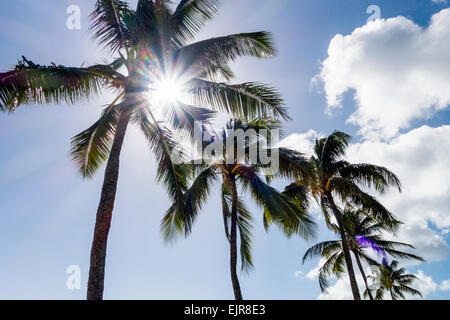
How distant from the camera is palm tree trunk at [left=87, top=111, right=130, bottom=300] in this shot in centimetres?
495

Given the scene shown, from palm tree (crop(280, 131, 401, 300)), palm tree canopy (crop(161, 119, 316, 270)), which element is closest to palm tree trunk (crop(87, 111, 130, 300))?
palm tree canopy (crop(161, 119, 316, 270))

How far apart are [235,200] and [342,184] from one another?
6.03 meters

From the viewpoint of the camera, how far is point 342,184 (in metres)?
13.9

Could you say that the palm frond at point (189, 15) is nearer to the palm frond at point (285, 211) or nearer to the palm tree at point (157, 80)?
the palm tree at point (157, 80)

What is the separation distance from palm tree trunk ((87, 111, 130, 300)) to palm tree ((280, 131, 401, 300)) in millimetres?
8747

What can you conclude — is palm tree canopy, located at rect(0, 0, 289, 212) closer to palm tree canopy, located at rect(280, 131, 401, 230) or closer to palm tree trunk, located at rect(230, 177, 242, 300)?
palm tree trunk, located at rect(230, 177, 242, 300)

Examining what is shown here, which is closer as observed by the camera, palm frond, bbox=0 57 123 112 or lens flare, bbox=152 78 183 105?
palm frond, bbox=0 57 123 112

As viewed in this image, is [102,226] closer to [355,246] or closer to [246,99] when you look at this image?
[246,99]

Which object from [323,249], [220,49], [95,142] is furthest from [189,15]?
[323,249]

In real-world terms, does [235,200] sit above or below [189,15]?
below

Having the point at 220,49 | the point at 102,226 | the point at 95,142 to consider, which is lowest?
the point at 102,226
